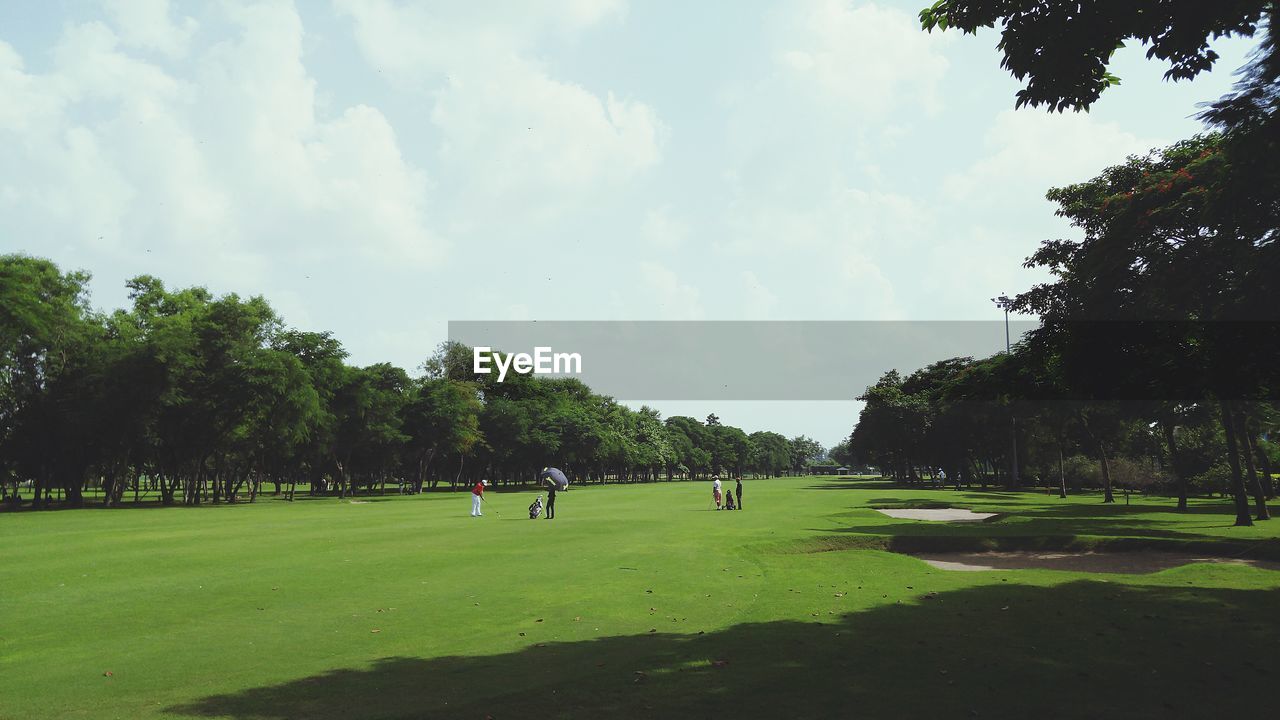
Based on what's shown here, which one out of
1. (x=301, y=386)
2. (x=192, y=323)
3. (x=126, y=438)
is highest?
(x=192, y=323)

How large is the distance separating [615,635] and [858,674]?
4.48 meters

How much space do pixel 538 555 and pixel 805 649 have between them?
14.0 metres

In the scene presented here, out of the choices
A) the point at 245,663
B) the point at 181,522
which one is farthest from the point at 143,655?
the point at 181,522

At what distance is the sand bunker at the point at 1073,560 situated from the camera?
888 inches

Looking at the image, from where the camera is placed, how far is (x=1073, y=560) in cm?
2480

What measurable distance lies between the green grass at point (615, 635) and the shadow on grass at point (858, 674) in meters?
0.05

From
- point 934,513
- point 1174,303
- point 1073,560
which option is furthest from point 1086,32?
point 934,513

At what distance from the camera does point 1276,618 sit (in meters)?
12.9

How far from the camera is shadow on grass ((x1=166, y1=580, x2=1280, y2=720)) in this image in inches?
336

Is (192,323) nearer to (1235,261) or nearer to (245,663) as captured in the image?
(245,663)

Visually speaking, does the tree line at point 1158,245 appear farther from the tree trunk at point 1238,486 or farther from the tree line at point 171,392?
the tree line at point 171,392

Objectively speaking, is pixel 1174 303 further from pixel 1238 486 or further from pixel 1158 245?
pixel 1238 486

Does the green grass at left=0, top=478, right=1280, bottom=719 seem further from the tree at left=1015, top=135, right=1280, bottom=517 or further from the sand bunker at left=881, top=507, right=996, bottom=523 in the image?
the sand bunker at left=881, top=507, right=996, bottom=523

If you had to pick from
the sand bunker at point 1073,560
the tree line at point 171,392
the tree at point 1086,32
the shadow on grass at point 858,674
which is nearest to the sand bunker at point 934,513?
the sand bunker at point 1073,560
